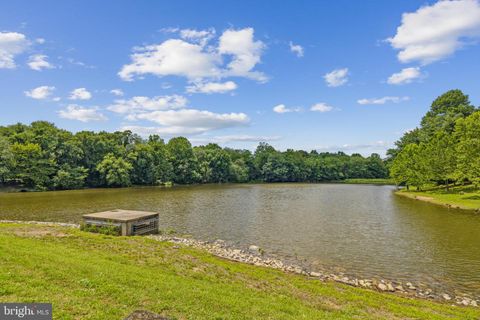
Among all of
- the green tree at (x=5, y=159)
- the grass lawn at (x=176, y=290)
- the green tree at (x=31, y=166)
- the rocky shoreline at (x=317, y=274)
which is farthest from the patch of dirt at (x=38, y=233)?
the green tree at (x=31, y=166)

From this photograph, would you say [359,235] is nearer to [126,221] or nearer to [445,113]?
[126,221]

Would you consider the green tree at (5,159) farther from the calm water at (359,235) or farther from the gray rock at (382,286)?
the gray rock at (382,286)

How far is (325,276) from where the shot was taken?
48.9 ft

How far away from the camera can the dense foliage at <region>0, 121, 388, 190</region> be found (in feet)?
221

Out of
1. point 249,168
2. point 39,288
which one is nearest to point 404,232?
point 39,288

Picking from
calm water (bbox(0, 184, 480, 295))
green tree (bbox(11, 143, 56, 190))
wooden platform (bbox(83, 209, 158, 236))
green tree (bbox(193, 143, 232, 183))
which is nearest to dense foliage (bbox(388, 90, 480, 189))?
calm water (bbox(0, 184, 480, 295))

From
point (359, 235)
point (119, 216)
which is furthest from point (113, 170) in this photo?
point (359, 235)

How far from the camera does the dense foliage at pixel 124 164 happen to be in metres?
67.3

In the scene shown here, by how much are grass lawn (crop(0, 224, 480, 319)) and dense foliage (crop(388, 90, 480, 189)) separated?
143ft

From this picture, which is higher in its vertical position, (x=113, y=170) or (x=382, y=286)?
(x=113, y=170)

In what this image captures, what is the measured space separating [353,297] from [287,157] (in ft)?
439

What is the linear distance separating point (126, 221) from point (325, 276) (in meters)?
13.1

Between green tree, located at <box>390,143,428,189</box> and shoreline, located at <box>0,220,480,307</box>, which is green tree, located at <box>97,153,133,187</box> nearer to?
shoreline, located at <box>0,220,480,307</box>

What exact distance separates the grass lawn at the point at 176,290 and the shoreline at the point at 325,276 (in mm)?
1081
